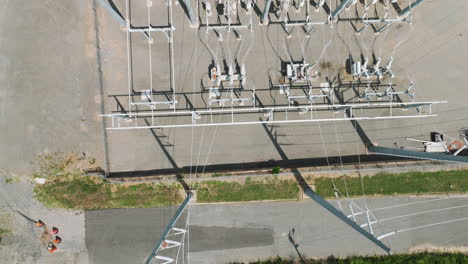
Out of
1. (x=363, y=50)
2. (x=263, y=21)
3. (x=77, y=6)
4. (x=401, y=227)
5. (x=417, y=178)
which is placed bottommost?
(x=401, y=227)

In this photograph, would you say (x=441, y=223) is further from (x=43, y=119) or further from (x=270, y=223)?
(x=43, y=119)

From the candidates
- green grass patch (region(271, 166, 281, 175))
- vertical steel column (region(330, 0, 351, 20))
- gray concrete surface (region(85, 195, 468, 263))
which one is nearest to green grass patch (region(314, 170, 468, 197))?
gray concrete surface (region(85, 195, 468, 263))

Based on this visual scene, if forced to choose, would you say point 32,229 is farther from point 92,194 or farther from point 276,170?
point 276,170

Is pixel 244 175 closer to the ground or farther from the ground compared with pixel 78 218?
farther from the ground

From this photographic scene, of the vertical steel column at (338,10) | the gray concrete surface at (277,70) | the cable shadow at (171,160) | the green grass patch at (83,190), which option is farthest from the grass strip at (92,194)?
the vertical steel column at (338,10)

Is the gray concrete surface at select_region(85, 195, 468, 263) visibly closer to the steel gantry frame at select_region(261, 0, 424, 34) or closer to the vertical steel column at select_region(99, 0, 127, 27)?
the steel gantry frame at select_region(261, 0, 424, 34)

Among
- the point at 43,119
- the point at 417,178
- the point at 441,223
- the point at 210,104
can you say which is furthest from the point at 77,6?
the point at 441,223

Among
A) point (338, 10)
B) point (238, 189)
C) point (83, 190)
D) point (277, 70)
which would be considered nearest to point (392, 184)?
point (238, 189)
